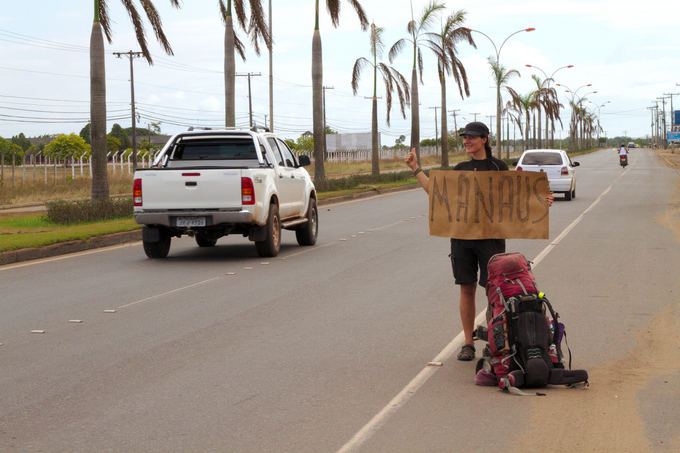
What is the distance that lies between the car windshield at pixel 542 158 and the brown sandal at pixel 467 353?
23157mm

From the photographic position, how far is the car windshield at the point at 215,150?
1591 cm

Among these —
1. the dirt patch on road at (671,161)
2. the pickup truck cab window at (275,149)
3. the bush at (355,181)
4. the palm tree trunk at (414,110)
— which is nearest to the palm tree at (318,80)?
the bush at (355,181)

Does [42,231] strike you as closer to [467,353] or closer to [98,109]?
[98,109]

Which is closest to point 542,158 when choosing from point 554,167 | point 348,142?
point 554,167

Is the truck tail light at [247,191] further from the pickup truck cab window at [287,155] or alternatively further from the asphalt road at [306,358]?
the pickup truck cab window at [287,155]

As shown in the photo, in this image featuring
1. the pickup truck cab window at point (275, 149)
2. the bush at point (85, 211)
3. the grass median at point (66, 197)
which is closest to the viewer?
the grass median at point (66, 197)

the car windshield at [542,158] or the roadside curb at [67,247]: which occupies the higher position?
the car windshield at [542,158]

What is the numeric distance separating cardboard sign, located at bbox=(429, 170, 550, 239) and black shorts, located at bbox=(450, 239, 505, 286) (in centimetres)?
6

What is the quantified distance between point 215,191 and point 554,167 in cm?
1742

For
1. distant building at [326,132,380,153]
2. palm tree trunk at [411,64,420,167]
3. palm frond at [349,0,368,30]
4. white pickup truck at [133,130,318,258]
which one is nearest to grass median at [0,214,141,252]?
white pickup truck at [133,130,318,258]

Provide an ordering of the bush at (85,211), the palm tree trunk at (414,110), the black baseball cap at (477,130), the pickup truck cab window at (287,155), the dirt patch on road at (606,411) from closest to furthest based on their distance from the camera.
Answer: the dirt patch on road at (606,411) < the black baseball cap at (477,130) < the pickup truck cab window at (287,155) < the bush at (85,211) < the palm tree trunk at (414,110)

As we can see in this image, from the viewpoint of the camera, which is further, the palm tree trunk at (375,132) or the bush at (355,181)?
the palm tree trunk at (375,132)

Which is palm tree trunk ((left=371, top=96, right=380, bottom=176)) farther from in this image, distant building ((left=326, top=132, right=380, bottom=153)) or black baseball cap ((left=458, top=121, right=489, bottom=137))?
distant building ((left=326, top=132, right=380, bottom=153))

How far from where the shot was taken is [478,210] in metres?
7.10
